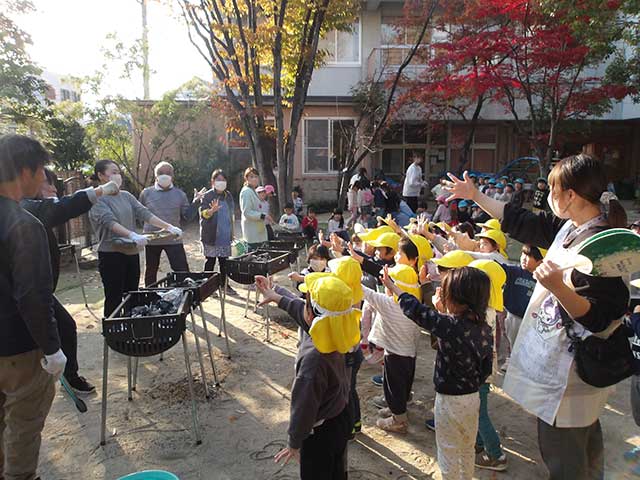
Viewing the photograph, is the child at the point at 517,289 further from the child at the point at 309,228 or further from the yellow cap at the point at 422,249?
the child at the point at 309,228

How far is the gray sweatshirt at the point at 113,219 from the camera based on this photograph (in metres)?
4.44

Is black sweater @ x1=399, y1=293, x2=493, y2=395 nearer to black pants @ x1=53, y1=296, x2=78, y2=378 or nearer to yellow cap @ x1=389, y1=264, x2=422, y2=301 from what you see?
yellow cap @ x1=389, y1=264, x2=422, y2=301

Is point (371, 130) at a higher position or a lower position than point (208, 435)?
higher

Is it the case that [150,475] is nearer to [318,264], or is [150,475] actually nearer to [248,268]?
[318,264]

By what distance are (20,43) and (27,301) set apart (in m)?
11.0

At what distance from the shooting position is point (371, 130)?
607 inches

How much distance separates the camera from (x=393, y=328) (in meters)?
3.21

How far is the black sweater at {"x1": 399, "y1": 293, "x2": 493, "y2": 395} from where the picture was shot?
7.48ft

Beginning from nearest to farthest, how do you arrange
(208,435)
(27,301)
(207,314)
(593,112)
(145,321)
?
(27,301) < (145,321) < (208,435) < (207,314) < (593,112)

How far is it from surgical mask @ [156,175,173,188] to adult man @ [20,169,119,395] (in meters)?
1.36

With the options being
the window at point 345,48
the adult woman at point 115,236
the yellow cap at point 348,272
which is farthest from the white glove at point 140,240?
the window at point 345,48

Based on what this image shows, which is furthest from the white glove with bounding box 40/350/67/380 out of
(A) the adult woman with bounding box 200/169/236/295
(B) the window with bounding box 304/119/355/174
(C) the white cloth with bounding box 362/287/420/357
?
(B) the window with bounding box 304/119/355/174

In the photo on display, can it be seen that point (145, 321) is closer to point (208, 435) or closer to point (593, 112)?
point (208, 435)

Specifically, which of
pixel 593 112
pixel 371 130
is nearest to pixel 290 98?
pixel 371 130
